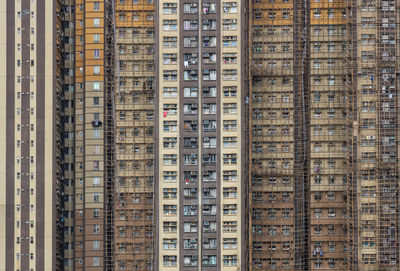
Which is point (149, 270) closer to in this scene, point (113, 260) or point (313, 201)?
point (113, 260)

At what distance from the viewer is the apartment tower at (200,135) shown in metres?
108

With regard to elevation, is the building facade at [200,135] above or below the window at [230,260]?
above

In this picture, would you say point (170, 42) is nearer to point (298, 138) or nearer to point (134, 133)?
point (134, 133)

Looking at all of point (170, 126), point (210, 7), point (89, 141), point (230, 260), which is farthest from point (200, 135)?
point (210, 7)

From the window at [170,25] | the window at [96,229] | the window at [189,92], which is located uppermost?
the window at [170,25]

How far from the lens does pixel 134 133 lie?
113m

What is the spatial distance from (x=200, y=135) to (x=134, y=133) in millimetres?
8723

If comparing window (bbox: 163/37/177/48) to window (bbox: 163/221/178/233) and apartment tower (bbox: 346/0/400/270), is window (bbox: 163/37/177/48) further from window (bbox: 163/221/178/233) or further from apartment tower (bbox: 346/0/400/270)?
apartment tower (bbox: 346/0/400/270)

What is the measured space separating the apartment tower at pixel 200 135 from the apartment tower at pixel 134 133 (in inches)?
132

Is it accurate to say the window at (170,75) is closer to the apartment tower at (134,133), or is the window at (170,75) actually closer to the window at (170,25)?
the apartment tower at (134,133)

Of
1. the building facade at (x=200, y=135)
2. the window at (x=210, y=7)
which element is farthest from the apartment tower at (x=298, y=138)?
the window at (x=210, y=7)

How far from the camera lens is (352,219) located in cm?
11069

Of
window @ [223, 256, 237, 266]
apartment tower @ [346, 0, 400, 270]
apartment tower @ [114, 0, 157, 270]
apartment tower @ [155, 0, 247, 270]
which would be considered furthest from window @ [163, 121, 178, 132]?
apartment tower @ [346, 0, 400, 270]

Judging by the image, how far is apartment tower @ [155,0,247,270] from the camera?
108 meters
